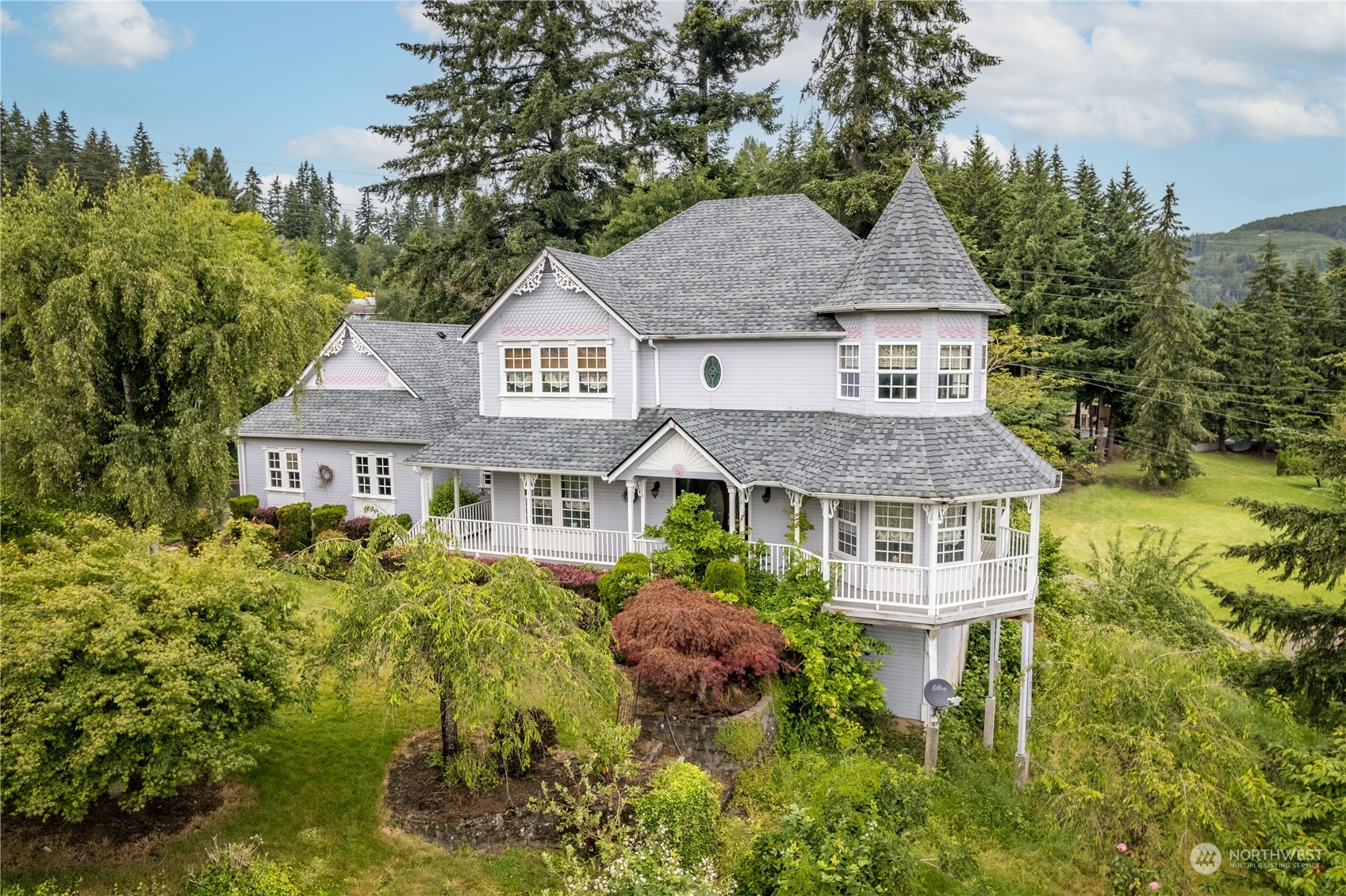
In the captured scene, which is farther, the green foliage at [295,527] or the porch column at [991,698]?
the green foliage at [295,527]

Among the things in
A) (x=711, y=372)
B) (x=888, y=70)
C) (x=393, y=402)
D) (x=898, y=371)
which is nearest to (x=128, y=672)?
(x=711, y=372)

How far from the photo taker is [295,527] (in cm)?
2570

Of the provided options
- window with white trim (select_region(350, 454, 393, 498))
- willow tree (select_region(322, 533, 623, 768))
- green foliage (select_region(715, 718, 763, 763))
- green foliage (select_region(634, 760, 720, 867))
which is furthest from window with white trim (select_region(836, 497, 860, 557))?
window with white trim (select_region(350, 454, 393, 498))

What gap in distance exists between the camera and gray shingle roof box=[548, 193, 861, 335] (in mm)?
20422

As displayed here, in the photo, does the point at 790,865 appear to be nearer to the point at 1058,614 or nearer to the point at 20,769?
the point at 20,769

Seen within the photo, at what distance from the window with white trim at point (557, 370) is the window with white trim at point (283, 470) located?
9.96m

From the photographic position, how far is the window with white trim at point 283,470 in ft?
92.7

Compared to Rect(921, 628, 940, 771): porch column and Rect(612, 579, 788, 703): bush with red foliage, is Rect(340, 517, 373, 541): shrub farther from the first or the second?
Rect(921, 628, 940, 771): porch column

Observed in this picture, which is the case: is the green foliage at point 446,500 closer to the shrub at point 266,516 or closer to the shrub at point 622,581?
the shrub at point 266,516

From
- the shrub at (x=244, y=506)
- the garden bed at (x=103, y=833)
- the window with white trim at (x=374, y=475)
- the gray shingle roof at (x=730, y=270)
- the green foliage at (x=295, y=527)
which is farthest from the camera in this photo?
the window with white trim at (x=374, y=475)

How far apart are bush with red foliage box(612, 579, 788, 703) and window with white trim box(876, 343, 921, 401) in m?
5.90

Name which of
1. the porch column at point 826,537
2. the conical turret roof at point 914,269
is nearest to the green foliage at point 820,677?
the porch column at point 826,537

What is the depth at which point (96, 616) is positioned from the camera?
10.2 m

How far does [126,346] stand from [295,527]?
9.20 metres
